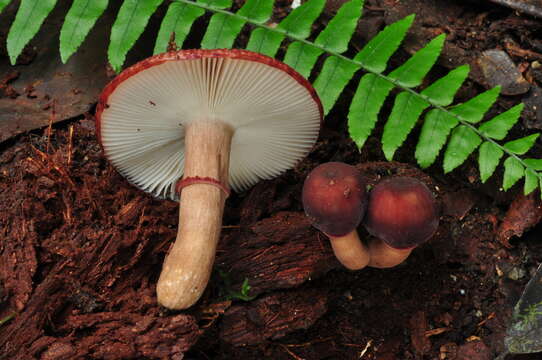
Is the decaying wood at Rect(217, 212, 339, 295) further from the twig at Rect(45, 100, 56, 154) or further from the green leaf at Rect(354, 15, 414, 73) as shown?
the twig at Rect(45, 100, 56, 154)

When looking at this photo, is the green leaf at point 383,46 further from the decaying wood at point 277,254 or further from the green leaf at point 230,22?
the decaying wood at point 277,254

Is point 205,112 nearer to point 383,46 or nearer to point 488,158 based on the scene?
point 383,46

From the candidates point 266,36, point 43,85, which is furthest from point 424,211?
Result: point 43,85

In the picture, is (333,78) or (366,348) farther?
(333,78)

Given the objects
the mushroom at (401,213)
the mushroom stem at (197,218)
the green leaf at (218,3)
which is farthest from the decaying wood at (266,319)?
the green leaf at (218,3)

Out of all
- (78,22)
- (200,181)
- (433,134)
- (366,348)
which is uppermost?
(78,22)

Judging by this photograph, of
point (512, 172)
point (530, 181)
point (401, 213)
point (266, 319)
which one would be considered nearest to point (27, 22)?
point (266, 319)
